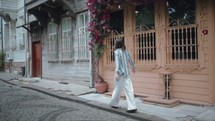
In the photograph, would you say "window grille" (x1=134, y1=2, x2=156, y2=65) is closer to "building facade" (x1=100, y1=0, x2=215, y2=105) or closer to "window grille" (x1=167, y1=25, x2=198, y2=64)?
"building facade" (x1=100, y1=0, x2=215, y2=105)

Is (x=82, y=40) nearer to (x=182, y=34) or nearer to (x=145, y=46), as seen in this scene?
(x=145, y=46)

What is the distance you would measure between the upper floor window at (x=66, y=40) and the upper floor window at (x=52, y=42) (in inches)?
26.4

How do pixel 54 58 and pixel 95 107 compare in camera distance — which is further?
pixel 54 58

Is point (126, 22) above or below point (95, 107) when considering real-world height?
above

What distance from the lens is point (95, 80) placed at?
9969mm

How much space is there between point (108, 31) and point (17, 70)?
36.3ft

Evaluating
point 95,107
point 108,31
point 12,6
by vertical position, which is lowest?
point 95,107

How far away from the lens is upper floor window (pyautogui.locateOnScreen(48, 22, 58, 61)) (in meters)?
13.5

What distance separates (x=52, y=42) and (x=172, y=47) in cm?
784

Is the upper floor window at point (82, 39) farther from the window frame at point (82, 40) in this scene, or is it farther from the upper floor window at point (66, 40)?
the upper floor window at point (66, 40)

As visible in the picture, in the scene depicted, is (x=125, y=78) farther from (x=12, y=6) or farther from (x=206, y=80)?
(x=12, y=6)

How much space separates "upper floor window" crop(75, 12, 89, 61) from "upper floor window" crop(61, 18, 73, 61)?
637 mm

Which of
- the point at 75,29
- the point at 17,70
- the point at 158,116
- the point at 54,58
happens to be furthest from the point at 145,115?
the point at 17,70

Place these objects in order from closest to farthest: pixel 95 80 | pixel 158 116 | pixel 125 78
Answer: pixel 158 116 → pixel 125 78 → pixel 95 80
